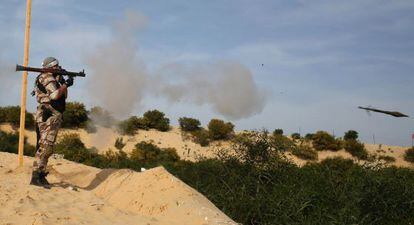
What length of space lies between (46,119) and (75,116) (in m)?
23.1

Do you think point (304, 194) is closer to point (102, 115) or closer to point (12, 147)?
point (102, 115)

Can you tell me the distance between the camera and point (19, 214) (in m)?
7.14

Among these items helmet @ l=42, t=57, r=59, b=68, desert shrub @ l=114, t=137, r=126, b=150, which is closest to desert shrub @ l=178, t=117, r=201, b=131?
desert shrub @ l=114, t=137, r=126, b=150

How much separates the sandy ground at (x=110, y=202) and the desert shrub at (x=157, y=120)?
24.4m

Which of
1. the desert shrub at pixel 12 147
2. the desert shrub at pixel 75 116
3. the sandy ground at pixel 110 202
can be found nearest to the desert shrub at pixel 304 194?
the sandy ground at pixel 110 202

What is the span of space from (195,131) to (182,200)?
27128 mm

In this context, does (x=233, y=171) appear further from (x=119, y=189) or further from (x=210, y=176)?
(x=119, y=189)

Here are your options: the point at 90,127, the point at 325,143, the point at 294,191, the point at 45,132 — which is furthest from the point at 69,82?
the point at 325,143

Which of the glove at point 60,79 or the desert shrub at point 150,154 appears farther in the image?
the desert shrub at point 150,154

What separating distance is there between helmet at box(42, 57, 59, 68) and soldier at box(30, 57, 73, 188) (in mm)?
205

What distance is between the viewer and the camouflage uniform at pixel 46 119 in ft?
29.4

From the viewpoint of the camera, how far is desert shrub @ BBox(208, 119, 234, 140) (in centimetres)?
3375

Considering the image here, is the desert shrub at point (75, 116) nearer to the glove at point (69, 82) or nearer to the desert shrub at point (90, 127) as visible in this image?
the desert shrub at point (90, 127)

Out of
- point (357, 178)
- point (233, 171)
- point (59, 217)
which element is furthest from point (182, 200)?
point (357, 178)
